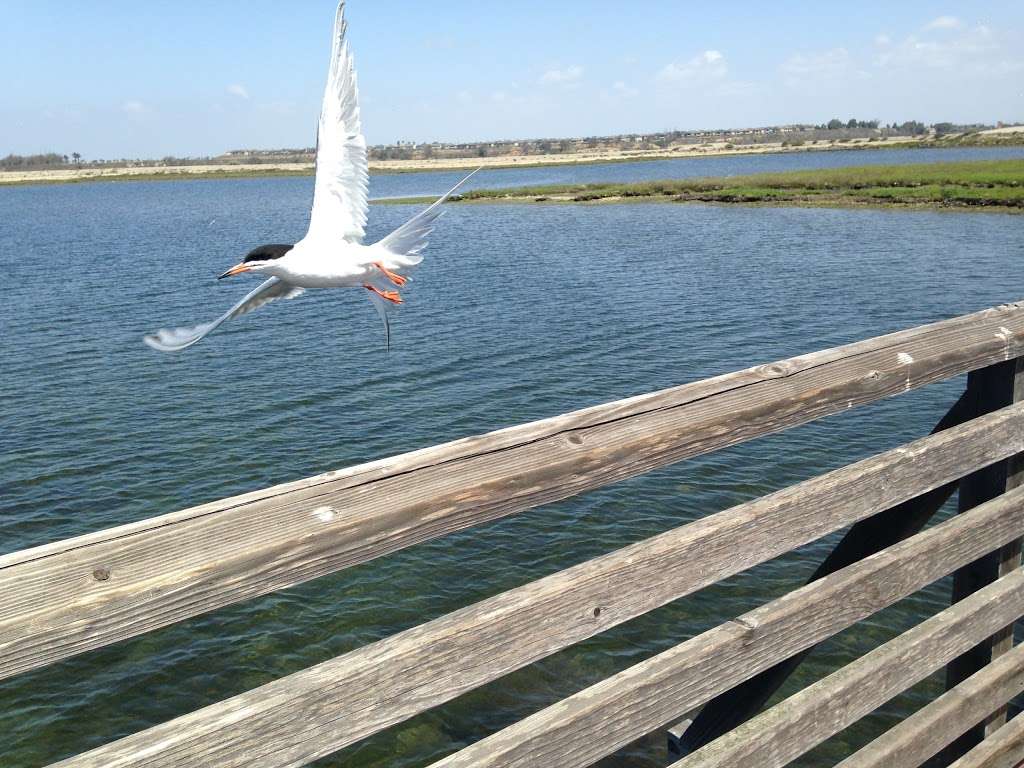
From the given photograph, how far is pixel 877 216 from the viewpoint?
4509 centimetres

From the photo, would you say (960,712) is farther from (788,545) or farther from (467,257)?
(467,257)

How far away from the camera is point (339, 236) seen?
13.7 ft

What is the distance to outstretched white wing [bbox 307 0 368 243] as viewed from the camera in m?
4.05

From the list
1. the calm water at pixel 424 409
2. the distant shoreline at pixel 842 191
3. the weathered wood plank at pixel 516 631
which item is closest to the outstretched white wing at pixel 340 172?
the weathered wood plank at pixel 516 631

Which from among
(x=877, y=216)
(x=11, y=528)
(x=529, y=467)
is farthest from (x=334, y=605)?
(x=877, y=216)

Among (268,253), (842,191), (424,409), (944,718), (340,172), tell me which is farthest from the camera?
(842,191)

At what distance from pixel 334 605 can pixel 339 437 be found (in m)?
4.74

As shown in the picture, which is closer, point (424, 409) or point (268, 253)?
point (268, 253)

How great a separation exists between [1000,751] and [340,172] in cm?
379

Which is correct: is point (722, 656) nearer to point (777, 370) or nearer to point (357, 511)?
point (777, 370)

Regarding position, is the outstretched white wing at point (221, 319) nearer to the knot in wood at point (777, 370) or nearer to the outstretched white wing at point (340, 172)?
the outstretched white wing at point (340, 172)

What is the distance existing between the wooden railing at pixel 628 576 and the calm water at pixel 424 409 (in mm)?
4170

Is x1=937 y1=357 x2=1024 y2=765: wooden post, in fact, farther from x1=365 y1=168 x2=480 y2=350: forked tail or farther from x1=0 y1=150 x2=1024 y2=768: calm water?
x1=0 y1=150 x2=1024 y2=768: calm water

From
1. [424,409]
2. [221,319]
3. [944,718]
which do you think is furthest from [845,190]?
[221,319]
